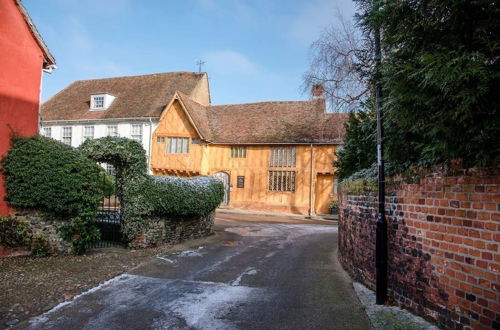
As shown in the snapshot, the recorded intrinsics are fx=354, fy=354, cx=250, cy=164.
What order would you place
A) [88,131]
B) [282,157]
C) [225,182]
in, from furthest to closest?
[88,131] < [225,182] < [282,157]

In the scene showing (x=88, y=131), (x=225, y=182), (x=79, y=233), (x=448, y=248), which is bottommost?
(x=79, y=233)

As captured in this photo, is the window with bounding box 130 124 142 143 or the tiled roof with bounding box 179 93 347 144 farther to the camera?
the window with bounding box 130 124 142 143

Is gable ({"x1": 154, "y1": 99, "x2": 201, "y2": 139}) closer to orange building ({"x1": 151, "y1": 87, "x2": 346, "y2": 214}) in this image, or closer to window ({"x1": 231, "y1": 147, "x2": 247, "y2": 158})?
orange building ({"x1": 151, "y1": 87, "x2": 346, "y2": 214})

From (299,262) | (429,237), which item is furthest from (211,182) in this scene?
(429,237)

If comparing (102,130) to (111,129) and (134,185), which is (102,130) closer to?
(111,129)

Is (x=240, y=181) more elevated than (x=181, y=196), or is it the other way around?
(x=240, y=181)

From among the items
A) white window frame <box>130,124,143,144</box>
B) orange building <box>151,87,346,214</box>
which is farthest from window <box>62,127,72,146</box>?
orange building <box>151,87,346,214</box>

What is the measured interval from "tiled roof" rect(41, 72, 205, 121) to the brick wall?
2623 cm

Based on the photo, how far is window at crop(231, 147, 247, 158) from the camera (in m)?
28.6

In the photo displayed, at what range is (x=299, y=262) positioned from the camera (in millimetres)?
9820

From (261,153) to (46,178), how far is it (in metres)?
19.7

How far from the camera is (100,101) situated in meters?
31.9

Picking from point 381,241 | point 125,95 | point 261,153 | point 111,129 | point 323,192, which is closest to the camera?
point 381,241

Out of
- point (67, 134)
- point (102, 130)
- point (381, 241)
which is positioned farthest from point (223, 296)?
point (67, 134)
